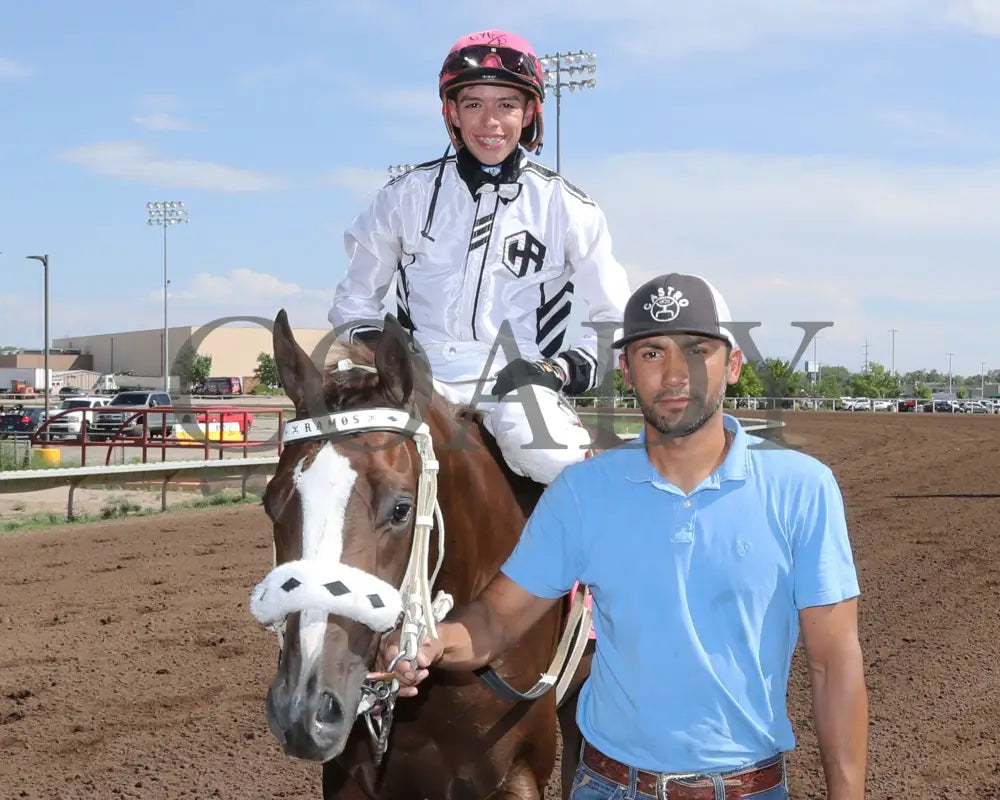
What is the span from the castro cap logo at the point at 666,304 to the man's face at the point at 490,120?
1.31 metres

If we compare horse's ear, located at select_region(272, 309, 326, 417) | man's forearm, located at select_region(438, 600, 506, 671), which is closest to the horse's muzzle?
man's forearm, located at select_region(438, 600, 506, 671)

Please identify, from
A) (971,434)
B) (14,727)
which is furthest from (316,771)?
(971,434)

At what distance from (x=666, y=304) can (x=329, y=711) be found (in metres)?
1.17

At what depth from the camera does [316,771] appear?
5066 mm

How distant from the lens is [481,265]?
336 cm

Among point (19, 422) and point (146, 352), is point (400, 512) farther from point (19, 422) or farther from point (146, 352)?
point (146, 352)

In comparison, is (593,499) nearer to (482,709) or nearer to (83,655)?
(482,709)

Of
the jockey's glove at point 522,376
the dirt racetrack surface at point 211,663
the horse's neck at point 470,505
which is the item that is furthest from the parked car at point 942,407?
the horse's neck at point 470,505

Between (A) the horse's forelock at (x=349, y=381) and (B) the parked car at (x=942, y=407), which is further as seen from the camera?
(B) the parked car at (x=942, y=407)

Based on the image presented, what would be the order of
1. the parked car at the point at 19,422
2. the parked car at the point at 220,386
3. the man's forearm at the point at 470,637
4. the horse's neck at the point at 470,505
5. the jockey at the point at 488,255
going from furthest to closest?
the parked car at the point at 220,386 < the parked car at the point at 19,422 < the jockey at the point at 488,255 < the horse's neck at the point at 470,505 < the man's forearm at the point at 470,637

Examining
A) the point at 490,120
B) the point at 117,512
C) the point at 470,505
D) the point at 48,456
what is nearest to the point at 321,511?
the point at 470,505

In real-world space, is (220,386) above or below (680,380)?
below

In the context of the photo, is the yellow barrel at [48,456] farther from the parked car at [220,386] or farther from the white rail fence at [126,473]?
the parked car at [220,386]

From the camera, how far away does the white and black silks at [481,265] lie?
3379 mm
